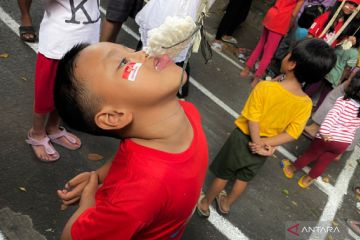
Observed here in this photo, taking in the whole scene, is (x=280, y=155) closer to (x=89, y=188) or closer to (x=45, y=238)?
(x=45, y=238)

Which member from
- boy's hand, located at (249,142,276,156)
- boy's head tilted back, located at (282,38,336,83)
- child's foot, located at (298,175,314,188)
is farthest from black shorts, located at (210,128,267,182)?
child's foot, located at (298,175,314,188)

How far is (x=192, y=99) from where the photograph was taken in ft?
15.3

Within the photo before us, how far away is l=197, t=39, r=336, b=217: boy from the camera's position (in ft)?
8.37

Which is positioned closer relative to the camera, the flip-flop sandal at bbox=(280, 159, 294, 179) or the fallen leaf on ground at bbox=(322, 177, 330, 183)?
the flip-flop sandal at bbox=(280, 159, 294, 179)

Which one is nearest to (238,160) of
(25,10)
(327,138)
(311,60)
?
(311,60)

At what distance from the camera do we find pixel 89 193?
1.41 meters

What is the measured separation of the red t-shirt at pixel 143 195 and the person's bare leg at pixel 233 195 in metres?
1.63

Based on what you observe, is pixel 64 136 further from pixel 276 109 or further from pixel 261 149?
pixel 276 109

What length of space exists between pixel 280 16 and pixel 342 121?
90.0 inches

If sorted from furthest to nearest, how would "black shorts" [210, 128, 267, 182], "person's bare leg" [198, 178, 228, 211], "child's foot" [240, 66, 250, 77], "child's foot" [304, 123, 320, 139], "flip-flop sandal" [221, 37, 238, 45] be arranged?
"flip-flop sandal" [221, 37, 238, 45]
"child's foot" [240, 66, 250, 77]
"child's foot" [304, 123, 320, 139]
"person's bare leg" [198, 178, 228, 211]
"black shorts" [210, 128, 267, 182]

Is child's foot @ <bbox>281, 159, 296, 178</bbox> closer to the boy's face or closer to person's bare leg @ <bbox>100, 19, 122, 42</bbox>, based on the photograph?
person's bare leg @ <bbox>100, 19, 122, 42</bbox>

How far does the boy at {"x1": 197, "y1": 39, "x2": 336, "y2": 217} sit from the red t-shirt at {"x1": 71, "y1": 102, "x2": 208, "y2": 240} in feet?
4.19

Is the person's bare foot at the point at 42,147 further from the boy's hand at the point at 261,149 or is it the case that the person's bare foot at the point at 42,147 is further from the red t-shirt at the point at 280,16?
the red t-shirt at the point at 280,16

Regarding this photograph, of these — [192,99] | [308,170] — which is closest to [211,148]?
[192,99]
